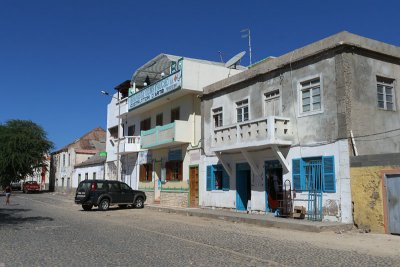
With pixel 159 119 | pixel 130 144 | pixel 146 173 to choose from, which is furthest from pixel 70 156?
pixel 159 119

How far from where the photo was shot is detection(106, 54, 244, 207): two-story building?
26969 millimetres

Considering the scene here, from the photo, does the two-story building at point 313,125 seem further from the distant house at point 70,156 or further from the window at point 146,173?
the distant house at point 70,156

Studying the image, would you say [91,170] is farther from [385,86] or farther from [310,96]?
[385,86]

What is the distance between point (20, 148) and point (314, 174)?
46.7m

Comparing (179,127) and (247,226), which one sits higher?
(179,127)

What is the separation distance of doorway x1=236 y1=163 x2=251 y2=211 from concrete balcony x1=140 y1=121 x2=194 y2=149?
570 cm

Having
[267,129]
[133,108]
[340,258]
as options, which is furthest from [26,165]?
[340,258]

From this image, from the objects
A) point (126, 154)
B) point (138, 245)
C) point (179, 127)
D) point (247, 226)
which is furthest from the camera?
point (126, 154)

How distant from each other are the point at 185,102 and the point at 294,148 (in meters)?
11.1

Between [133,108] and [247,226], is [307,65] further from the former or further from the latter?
[133,108]

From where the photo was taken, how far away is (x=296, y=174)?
60.8 feet

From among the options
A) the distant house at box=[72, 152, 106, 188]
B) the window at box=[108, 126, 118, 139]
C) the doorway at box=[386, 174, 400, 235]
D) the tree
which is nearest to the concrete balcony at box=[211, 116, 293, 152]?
the doorway at box=[386, 174, 400, 235]

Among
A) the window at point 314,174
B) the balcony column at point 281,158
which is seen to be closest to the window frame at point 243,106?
the balcony column at point 281,158

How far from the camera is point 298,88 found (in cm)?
1872
